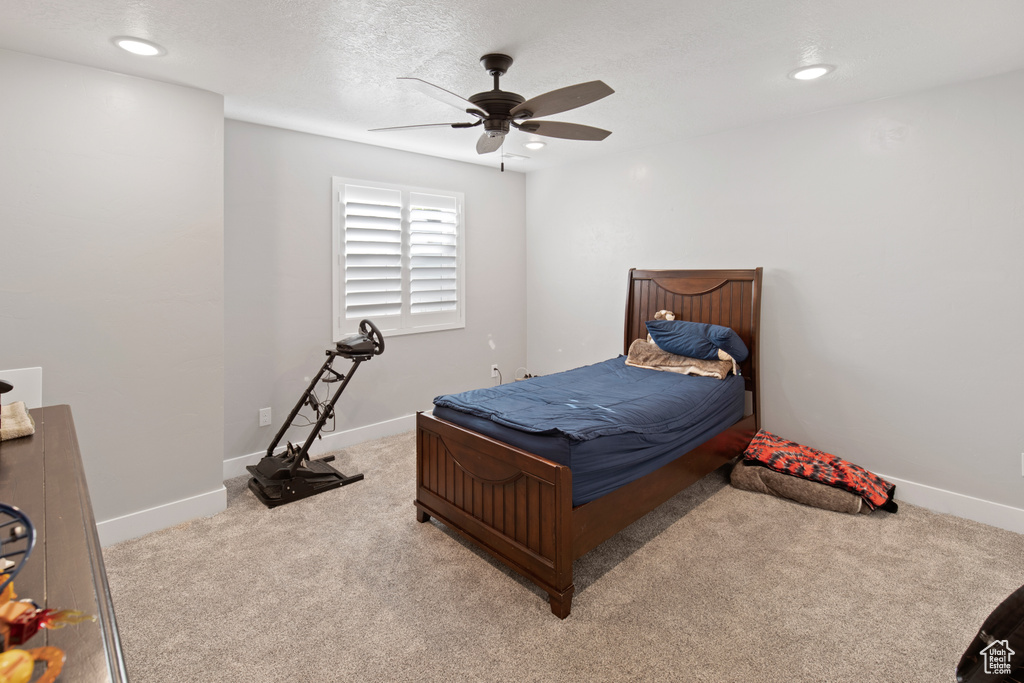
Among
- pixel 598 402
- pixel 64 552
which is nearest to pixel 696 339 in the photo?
pixel 598 402

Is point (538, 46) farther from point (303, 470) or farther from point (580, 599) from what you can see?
point (303, 470)

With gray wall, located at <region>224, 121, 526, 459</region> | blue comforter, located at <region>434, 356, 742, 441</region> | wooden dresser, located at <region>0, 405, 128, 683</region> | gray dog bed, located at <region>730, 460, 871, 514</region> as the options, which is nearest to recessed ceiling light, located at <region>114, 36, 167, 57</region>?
gray wall, located at <region>224, 121, 526, 459</region>

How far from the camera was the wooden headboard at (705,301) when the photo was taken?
144 inches

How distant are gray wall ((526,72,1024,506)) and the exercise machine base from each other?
304 centimetres

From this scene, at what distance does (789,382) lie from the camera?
3.65m

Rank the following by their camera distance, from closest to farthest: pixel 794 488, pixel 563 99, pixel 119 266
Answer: pixel 563 99
pixel 119 266
pixel 794 488

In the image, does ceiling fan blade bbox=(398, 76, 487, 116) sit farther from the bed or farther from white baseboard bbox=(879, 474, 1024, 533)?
white baseboard bbox=(879, 474, 1024, 533)

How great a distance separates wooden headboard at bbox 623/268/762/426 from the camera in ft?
12.0

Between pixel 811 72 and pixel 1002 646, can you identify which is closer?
pixel 1002 646

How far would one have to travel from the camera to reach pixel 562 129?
2.52 metres

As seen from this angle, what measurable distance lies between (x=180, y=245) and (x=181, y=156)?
48 centimetres

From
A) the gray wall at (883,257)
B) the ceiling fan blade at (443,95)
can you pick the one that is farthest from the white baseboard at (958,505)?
the ceiling fan blade at (443,95)

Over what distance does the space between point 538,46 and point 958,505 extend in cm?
345

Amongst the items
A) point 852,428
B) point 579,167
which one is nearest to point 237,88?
point 579,167
